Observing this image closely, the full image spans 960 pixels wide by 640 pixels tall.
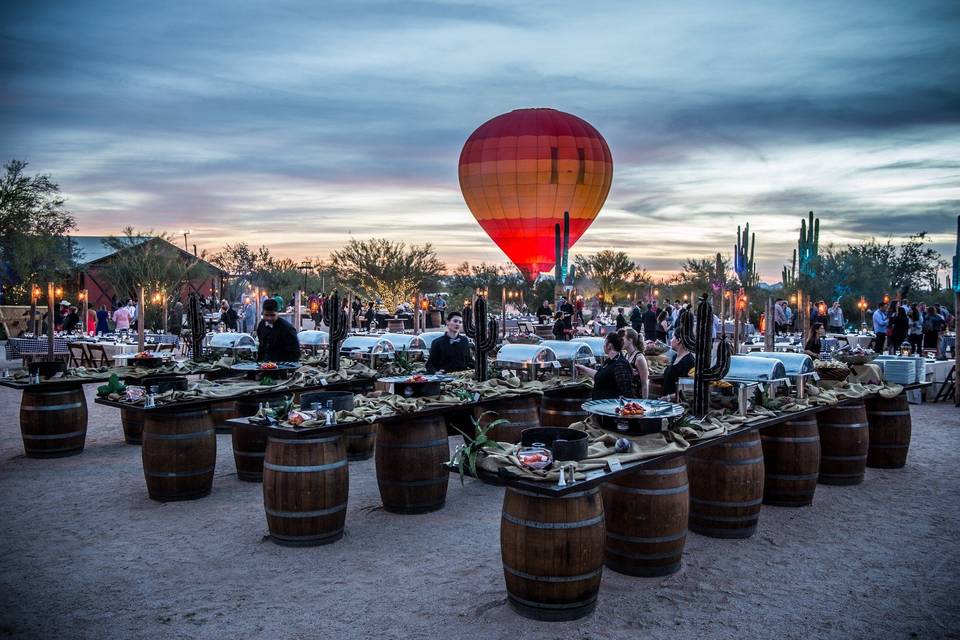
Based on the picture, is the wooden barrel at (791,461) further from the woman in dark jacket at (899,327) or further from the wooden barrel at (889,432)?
the woman in dark jacket at (899,327)

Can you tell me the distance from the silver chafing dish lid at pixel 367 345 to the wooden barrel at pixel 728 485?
8619 mm

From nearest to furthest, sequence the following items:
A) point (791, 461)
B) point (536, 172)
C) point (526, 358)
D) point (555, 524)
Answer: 1. point (555, 524)
2. point (791, 461)
3. point (526, 358)
4. point (536, 172)

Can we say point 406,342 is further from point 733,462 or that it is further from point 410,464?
point 733,462

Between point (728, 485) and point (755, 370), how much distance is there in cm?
174

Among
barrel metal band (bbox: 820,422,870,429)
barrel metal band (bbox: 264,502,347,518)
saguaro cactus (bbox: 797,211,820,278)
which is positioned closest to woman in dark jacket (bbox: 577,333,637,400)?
barrel metal band (bbox: 820,422,870,429)

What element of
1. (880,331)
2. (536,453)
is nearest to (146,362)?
(536,453)

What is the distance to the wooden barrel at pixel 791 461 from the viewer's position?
7.64 meters

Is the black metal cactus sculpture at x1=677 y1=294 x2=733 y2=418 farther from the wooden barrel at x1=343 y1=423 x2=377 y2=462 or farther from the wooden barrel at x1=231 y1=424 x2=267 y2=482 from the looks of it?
the wooden barrel at x1=231 y1=424 x2=267 y2=482

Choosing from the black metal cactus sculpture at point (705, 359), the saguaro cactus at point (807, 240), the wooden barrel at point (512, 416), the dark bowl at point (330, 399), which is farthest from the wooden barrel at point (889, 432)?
the saguaro cactus at point (807, 240)

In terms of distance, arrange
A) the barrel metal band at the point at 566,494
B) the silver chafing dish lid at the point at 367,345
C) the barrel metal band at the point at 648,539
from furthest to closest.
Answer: the silver chafing dish lid at the point at 367,345
the barrel metal band at the point at 648,539
the barrel metal band at the point at 566,494

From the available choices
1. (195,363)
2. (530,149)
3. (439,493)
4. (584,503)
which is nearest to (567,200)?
(530,149)

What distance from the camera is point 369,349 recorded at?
1520cm

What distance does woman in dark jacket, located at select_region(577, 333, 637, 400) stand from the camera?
7.78 meters

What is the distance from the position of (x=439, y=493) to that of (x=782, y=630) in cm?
366
